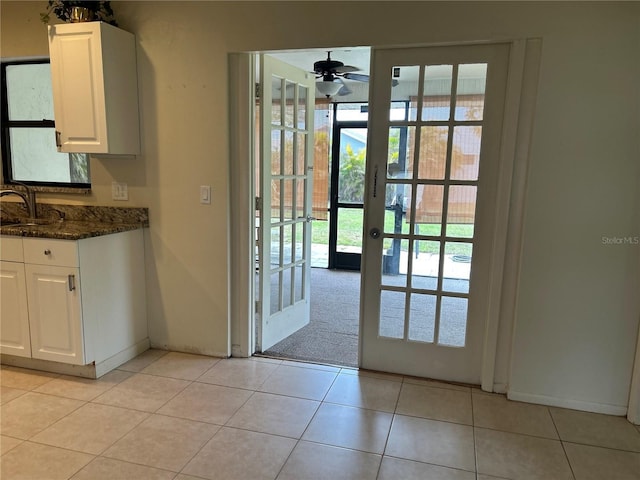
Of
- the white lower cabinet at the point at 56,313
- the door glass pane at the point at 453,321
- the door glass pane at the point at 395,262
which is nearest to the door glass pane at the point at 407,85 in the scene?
the door glass pane at the point at 395,262

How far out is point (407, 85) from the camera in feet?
8.13

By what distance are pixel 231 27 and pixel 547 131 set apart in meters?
1.90

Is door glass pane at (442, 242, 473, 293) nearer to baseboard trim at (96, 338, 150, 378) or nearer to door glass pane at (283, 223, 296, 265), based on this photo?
door glass pane at (283, 223, 296, 265)

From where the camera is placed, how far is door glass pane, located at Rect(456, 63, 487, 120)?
93.1 inches

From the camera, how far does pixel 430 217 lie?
8.39 ft

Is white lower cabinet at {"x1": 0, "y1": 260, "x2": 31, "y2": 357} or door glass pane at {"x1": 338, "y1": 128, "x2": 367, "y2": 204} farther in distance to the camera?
door glass pane at {"x1": 338, "y1": 128, "x2": 367, "y2": 204}

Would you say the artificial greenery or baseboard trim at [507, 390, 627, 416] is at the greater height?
the artificial greenery

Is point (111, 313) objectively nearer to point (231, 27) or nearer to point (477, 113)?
point (231, 27)

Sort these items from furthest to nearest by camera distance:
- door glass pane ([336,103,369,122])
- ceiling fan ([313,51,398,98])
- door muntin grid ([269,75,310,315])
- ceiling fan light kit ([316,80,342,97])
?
door glass pane ([336,103,369,122]) < ceiling fan light kit ([316,80,342,97]) < ceiling fan ([313,51,398,98]) < door muntin grid ([269,75,310,315])

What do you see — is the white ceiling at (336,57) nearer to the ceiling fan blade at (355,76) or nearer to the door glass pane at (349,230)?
the ceiling fan blade at (355,76)

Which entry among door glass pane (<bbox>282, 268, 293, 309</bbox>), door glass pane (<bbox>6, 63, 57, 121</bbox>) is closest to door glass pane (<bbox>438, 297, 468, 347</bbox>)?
door glass pane (<bbox>282, 268, 293, 309</bbox>)

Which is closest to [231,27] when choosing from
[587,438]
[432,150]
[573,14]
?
[432,150]

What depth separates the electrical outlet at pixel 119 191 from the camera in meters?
2.92

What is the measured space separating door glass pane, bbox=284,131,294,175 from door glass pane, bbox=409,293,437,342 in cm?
129
